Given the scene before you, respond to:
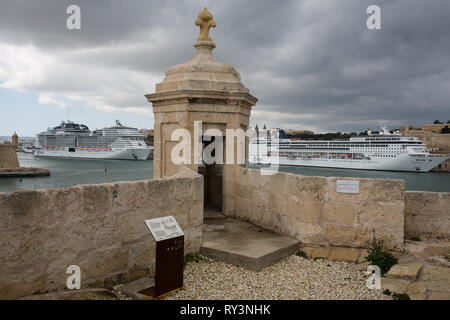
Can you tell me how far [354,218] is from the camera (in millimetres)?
4102

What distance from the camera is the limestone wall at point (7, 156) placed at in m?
36.7

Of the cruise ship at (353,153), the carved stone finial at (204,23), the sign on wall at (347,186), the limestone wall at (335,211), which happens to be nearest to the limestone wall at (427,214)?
the limestone wall at (335,211)

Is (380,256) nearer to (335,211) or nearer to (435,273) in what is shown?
(435,273)

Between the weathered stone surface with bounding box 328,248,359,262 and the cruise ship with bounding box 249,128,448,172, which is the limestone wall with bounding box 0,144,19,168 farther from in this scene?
the weathered stone surface with bounding box 328,248,359,262

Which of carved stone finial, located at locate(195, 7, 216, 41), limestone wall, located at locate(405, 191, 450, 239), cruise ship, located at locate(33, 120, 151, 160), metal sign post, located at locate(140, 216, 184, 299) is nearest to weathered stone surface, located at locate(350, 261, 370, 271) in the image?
limestone wall, located at locate(405, 191, 450, 239)

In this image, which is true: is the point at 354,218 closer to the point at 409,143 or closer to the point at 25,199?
the point at 25,199

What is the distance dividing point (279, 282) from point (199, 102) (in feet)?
10.4

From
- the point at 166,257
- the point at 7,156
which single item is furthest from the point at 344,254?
the point at 7,156

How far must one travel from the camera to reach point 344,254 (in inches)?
159
